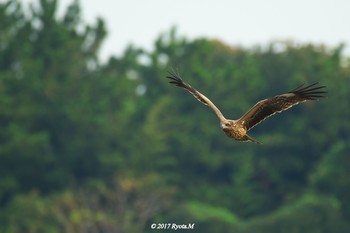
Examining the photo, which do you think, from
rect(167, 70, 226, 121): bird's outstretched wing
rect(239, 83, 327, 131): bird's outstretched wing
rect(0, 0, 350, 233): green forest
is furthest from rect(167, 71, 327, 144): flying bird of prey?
rect(0, 0, 350, 233): green forest

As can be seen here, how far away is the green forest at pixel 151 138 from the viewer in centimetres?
5138

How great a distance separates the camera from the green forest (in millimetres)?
51375

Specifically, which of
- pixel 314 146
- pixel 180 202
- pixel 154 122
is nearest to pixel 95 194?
pixel 180 202

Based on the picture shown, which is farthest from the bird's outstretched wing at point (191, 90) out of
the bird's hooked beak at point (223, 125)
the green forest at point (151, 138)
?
the green forest at point (151, 138)

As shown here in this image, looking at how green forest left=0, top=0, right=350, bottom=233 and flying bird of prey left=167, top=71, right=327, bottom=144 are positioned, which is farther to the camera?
green forest left=0, top=0, right=350, bottom=233

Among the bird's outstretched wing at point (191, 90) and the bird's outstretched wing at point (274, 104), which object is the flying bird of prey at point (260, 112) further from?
the bird's outstretched wing at point (191, 90)

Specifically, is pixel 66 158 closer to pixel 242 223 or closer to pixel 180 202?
pixel 180 202

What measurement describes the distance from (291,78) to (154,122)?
25.5 feet

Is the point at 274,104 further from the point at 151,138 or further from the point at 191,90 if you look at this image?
the point at 151,138

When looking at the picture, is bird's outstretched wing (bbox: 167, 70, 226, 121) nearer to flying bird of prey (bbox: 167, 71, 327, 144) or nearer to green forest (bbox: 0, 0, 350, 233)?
flying bird of prey (bbox: 167, 71, 327, 144)

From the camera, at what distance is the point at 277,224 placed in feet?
161

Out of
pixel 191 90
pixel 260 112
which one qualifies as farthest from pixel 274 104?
pixel 191 90

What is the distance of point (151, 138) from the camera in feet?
193

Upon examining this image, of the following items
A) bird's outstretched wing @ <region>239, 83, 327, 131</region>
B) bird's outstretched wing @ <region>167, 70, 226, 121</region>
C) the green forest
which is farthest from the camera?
the green forest
